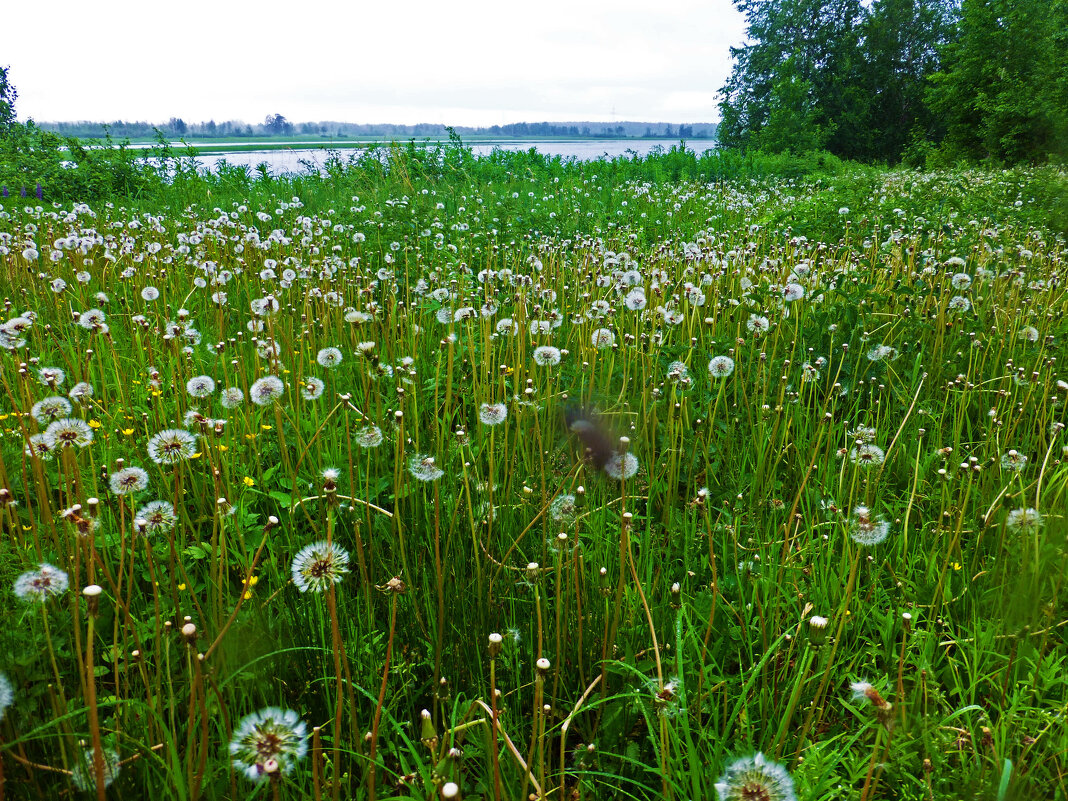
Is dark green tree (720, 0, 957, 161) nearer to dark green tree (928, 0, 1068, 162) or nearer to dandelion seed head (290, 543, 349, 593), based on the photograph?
dark green tree (928, 0, 1068, 162)

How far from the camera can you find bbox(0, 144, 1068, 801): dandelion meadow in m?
1.36

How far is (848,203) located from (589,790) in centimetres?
762

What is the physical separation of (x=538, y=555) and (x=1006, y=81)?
29.8 meters

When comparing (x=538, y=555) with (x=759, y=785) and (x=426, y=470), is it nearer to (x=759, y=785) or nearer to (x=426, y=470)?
(x=426, y=470)

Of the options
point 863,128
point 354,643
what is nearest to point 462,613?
point 354,643

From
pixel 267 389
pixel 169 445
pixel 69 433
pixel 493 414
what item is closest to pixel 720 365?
pixel 493 414

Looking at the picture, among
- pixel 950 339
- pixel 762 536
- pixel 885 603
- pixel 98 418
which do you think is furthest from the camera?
pixel 950 339

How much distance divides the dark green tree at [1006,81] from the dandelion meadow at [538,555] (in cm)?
2268

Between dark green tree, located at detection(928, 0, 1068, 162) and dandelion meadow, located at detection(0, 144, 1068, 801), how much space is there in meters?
22.7

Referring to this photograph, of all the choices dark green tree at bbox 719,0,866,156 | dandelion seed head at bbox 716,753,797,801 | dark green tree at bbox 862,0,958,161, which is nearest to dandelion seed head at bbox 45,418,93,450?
dandelion seed head at bbox 716,753,797,801

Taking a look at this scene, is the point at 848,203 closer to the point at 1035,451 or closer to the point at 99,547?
the point at 1035,451

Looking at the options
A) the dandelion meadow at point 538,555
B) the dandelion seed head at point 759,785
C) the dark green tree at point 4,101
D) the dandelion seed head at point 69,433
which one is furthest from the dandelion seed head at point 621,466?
the dark green tree at point 4,101

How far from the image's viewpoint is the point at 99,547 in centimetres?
199

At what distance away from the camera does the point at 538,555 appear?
2168mm
